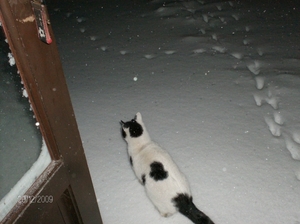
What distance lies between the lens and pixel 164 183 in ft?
5.57

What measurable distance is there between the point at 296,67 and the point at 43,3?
338 centimetres

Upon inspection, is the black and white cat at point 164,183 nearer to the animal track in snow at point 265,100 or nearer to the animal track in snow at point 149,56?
the animal track in snow at point 265,100

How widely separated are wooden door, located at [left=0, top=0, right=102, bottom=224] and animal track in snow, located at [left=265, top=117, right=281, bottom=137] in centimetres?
188

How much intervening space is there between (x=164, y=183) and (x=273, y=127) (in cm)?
144

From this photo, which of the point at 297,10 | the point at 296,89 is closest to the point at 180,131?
the point at 296,89

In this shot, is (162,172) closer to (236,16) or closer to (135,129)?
(135,129)

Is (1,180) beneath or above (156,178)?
beneath

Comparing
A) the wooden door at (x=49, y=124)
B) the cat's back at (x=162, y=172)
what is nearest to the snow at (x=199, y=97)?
the cat's back at (x=162, y=172)

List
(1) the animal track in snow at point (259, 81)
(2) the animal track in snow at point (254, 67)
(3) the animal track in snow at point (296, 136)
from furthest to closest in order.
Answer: (2) the animal track in snow at point (254, 67)
(1) the animal track in snow at point (259, 81)
(3) the animal track in snow at point (296, 136)

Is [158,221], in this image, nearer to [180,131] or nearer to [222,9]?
[180,131]

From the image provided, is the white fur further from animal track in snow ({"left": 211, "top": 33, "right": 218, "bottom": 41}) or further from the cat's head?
animal track in snow ({"left": 211, "top": 33, "right": 218, "bottom": 41})

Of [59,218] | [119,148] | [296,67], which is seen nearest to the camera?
[59,218]

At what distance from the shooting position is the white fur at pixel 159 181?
5.56 feet

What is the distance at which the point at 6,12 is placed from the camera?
716 millimetres
